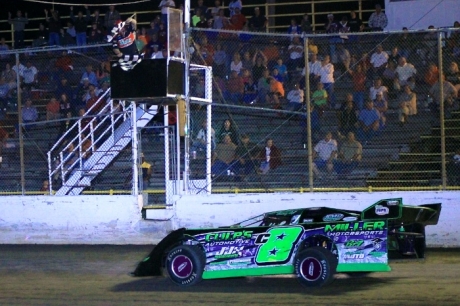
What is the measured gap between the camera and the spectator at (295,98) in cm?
1531

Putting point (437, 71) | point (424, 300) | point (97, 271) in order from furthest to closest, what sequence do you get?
point (437, 71), point (97, 271), point (424, 300)

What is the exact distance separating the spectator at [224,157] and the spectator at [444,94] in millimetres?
3722

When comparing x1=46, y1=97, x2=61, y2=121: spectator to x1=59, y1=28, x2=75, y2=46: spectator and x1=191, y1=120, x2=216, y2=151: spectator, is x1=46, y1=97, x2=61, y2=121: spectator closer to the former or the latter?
x1=191, y1=120, x2=216, y2=151: spectator

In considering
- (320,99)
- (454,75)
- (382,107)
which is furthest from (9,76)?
(454,75)

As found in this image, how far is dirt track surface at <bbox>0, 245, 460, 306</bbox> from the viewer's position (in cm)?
996

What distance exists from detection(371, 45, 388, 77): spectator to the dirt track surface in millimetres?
3350

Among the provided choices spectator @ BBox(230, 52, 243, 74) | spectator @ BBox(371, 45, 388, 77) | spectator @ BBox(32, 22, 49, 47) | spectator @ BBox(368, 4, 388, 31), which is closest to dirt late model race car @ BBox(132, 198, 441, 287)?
spectator @ BBox(371, 45, 388, 77)

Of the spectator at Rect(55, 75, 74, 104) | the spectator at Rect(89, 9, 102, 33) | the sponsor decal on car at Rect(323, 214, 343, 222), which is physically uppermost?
the spectator at Rect(89, 9, 102, 33)

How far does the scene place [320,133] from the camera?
15164 mm

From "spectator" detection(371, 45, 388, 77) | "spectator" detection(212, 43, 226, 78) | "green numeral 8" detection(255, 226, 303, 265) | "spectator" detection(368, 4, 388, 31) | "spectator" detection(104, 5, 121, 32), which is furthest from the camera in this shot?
"spectator" detection(104, 5, 121, 32)

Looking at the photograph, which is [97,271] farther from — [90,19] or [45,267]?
[90,19]

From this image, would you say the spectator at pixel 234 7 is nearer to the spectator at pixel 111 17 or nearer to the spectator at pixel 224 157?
the spectator at pixel 111 17

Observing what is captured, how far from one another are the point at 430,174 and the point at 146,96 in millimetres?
5273

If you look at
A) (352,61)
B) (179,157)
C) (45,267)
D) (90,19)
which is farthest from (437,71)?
(90,19)
